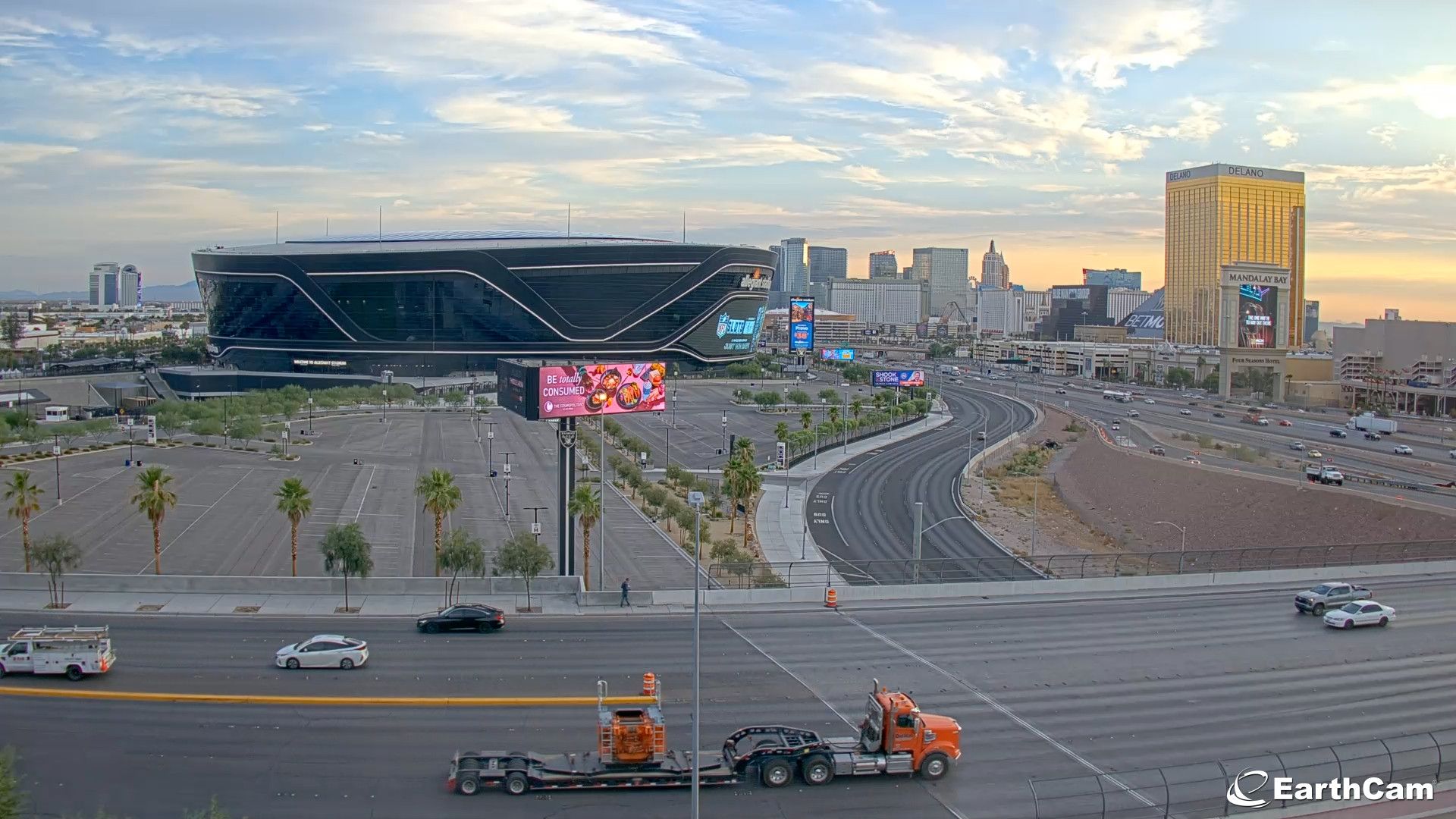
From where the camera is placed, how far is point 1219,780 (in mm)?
21656

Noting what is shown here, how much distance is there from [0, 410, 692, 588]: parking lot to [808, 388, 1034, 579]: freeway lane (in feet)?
34.1

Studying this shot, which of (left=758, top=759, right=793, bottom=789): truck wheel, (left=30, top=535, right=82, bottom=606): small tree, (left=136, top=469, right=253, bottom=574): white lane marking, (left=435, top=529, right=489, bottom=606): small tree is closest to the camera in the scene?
(left=758, top=759, right=793, bottom=789): truck wheel

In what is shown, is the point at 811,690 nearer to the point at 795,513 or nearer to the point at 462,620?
the point at 462,620

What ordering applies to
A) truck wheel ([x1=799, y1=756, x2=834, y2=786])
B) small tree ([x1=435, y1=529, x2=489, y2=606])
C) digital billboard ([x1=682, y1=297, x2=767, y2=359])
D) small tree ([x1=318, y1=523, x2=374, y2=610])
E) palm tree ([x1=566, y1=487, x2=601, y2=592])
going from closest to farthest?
1. truck wheel ([x1=799, y1=756, x2=834, y2=786])
2. small tree ([x1=318, y1=523, x2=374, y2=610])
3. small tree ([x1=435, y1=529, x2=489, y2=606])
4. palm tree ([x1=566, y1=487, x2=601, y2=592])
5. digital billboard ([x1=682, y1=297, x2=767, y2=359])

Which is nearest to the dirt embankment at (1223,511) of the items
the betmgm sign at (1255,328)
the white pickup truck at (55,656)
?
the white pickup truck at (55,656)

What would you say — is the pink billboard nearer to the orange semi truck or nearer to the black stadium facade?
the orange semi truck

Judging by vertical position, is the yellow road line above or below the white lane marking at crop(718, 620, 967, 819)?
above

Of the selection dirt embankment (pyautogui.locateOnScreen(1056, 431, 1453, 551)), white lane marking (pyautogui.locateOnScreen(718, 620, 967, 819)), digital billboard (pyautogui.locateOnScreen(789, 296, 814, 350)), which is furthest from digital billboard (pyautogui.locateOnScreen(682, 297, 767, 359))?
white lane marking (pyautogui.locateOnScreen(718, 620, 967, 819))

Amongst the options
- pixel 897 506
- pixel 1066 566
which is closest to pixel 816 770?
pixel 1066 566

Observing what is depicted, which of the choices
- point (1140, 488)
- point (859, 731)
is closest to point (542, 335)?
point (1140, 488)

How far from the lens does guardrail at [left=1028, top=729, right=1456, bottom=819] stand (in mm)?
20172

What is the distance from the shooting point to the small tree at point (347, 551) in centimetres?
3472

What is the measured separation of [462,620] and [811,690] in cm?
1075

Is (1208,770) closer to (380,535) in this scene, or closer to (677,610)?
(677,610)
